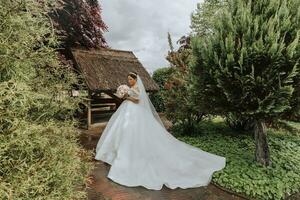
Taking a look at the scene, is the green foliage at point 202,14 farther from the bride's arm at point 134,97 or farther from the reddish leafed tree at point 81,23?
the bride's arm at point 134,97

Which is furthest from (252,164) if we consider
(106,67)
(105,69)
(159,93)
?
(159,93)

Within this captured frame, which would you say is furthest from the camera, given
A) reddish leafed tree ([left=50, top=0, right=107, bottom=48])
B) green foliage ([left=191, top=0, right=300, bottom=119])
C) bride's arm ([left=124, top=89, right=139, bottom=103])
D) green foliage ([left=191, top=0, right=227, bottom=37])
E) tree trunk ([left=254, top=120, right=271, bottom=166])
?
green foliage ([left=191, top=0, right=227, bottom=37])

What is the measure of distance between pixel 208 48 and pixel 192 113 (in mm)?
3894

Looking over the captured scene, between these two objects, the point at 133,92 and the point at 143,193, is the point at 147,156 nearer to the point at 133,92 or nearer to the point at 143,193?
the point at 143,193

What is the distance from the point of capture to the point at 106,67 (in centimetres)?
1270

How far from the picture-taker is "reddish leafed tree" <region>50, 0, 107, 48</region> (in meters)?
10.4

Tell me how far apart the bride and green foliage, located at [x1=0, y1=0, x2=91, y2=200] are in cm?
278

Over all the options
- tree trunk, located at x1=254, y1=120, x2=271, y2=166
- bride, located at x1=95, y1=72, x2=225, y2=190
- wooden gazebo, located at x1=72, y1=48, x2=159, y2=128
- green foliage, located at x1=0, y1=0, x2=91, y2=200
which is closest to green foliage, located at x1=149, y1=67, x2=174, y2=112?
wooden gazebo, located at x1=72, y1=48, x2=159, y2=128

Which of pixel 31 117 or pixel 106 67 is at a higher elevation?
pixel 106 67

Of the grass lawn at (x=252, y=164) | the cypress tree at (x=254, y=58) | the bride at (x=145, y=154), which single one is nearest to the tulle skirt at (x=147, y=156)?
the bride at (x=145, y=154)

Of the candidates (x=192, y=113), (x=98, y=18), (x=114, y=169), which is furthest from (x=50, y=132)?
(x=98, y=18)

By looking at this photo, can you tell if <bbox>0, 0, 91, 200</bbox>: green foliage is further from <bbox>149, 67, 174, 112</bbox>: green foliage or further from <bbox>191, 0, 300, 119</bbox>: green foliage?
<bbox>149, 67, 174, 112</bbox>: green foliage

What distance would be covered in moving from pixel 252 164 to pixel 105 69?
8.25 metres

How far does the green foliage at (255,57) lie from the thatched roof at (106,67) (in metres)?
6.20
